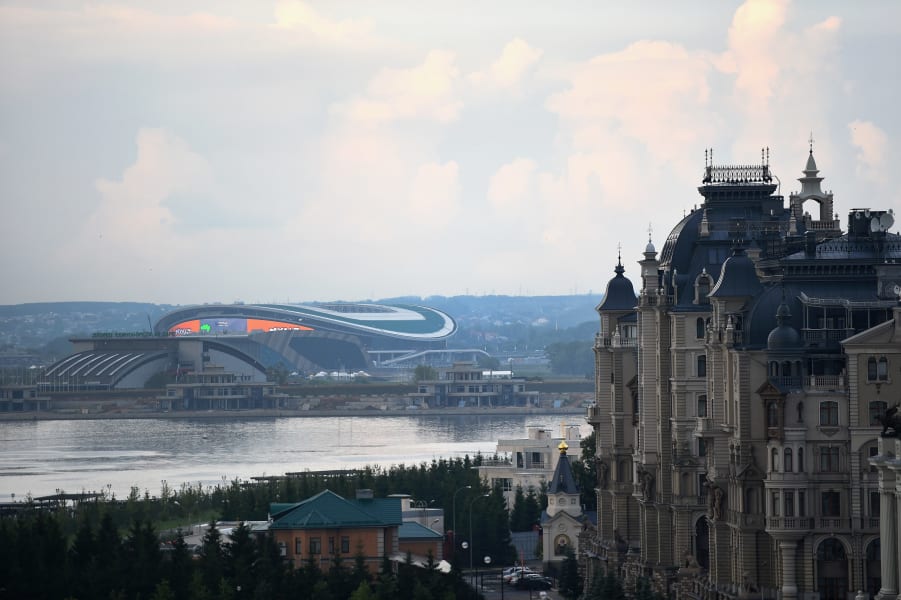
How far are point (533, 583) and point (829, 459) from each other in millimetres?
18406

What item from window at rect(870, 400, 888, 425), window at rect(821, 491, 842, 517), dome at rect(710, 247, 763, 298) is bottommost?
window at rect(821, 491, 842, 517)

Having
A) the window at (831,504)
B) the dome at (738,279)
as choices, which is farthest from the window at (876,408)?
the dome at (738,279)

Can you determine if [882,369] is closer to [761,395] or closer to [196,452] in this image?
[761,395]

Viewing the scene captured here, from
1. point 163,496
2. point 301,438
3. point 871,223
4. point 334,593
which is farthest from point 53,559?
point 301,438

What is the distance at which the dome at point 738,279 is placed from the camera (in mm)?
52719

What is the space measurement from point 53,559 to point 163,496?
140 ft

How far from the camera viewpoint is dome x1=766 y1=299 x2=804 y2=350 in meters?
49.7

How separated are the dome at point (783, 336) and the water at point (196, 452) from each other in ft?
196

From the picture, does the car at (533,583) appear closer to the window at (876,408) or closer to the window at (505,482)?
Result: the window at (876,408)

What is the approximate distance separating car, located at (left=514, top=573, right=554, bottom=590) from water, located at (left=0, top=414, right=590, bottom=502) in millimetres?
41990

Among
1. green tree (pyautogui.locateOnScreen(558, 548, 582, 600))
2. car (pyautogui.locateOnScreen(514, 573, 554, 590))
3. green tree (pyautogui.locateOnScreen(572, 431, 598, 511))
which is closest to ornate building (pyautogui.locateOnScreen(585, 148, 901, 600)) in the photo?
green tree (pyautogui.locateOnScreen(558, 548, 582, 600))

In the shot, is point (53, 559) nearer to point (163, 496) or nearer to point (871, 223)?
point (871, 223)

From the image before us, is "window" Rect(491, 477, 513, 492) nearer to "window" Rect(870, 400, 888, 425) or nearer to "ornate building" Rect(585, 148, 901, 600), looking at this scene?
"ornate building" Rect(585, 148, 901, 600)

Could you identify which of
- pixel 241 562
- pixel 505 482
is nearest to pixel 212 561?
pixel 241 562
